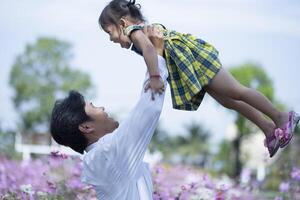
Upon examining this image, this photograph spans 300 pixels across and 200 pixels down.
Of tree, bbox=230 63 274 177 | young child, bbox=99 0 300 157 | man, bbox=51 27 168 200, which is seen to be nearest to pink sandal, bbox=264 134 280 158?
young child, bbox=99 0 300 157

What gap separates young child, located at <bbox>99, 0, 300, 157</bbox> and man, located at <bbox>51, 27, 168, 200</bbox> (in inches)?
6.1

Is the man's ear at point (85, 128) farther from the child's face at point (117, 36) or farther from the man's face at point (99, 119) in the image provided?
the child's face at point (117, 36)

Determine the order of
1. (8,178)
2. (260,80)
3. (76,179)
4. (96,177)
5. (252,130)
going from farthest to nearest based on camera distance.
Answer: (260,80), (252,130), (8,178), (76,179), (96,177)

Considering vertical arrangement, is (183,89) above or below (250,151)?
above

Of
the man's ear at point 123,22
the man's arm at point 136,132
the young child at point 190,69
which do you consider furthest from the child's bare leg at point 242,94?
the man's arm at point 136,132

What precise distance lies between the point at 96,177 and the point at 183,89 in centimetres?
65

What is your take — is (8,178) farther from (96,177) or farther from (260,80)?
(260,80)

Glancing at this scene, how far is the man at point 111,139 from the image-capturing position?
9.98ft

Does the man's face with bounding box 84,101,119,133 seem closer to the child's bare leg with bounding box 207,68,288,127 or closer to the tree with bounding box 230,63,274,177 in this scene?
the child's bare leg with bounding box 207,68,288,127

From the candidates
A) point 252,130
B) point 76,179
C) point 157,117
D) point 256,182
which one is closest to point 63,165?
point 76,179

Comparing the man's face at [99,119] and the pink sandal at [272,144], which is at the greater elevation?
the man's face at [99,119]

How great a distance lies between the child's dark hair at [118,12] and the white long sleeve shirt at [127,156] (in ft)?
1.72

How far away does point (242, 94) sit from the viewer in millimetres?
3777

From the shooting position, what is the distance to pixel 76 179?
5527mm
